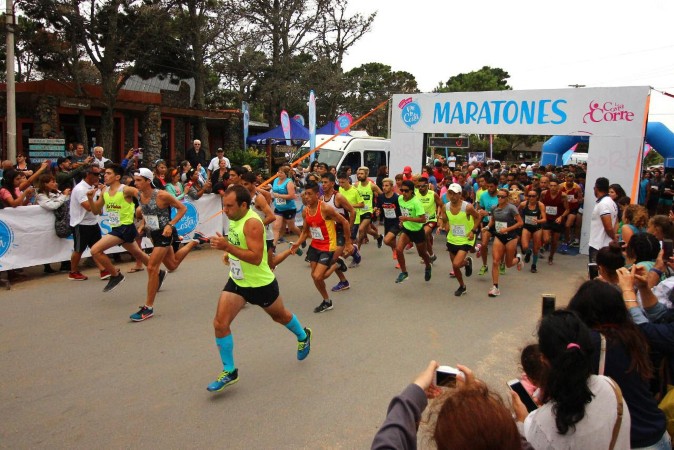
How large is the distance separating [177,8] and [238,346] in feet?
64.0

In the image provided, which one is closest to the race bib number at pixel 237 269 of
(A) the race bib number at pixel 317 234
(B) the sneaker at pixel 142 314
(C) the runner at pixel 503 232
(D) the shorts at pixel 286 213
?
(B) the sneaker at pixel 142 314

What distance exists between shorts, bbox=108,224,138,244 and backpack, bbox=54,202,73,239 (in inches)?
70.4

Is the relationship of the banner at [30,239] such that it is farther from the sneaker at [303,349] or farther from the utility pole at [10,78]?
the sneaker at [303,349]

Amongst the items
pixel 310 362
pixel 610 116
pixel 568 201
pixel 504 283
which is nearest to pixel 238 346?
pixel 310 362

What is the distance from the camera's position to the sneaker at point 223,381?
4.45 metres

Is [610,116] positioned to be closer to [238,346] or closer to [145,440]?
[238,346]

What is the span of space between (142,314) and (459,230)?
4.60 meters

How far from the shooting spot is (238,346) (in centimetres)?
562

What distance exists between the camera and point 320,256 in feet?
23.1

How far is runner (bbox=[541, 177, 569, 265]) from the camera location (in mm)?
10586

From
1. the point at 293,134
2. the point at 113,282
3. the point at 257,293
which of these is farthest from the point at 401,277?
the point at 293,134

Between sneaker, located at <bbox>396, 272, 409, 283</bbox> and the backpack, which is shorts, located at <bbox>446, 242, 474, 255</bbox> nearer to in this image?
sneaker, located at <bbox>396, 272, 409, 283</bbox>

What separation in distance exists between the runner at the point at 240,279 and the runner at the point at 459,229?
3772 mm

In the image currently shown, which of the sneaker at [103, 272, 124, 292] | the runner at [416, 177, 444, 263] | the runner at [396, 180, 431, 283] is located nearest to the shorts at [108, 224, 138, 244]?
the sneaker at [103, 272, 124, 292]
